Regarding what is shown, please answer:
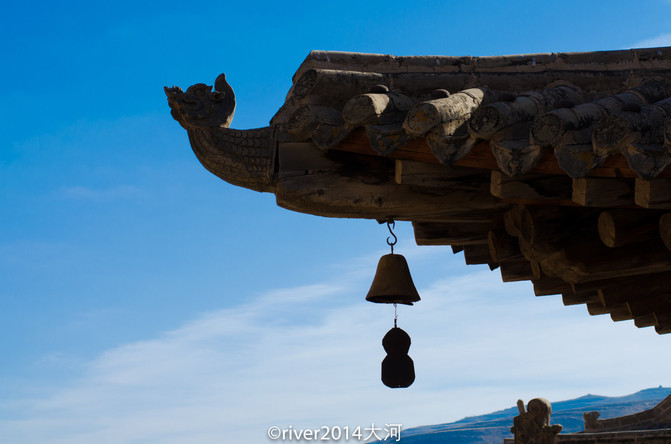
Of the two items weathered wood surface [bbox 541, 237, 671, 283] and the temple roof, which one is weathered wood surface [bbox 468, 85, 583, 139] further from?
weathered wood surface [bbox 541, 237, 671, 283]

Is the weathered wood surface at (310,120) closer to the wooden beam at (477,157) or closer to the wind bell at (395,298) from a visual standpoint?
the wooden beam at (477,157)

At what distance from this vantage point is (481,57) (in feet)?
13.3

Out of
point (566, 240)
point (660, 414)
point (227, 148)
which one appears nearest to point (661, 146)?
point (566, 240)

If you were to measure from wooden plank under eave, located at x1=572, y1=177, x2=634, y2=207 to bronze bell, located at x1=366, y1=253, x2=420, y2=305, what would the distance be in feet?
5.12

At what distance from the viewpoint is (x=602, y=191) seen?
3.33 m

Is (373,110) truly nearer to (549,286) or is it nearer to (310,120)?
(310,120)

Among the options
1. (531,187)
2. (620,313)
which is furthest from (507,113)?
(620,313)

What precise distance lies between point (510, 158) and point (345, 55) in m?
1.25

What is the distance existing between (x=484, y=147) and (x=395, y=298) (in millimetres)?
1723

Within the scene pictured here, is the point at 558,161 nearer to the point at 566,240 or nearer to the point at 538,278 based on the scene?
the point at 566,240

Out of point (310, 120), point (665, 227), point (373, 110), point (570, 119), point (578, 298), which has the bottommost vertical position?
point (665, 227)

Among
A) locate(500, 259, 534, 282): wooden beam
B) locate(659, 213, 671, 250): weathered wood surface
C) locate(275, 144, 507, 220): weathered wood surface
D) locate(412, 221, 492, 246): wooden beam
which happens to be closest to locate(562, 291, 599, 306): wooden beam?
locate(500, 259, 534, 282): wooden beam

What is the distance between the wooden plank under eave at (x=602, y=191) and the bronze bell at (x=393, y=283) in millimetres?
1559

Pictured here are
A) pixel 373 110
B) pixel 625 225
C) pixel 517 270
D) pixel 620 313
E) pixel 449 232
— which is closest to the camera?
pixel 373 110
